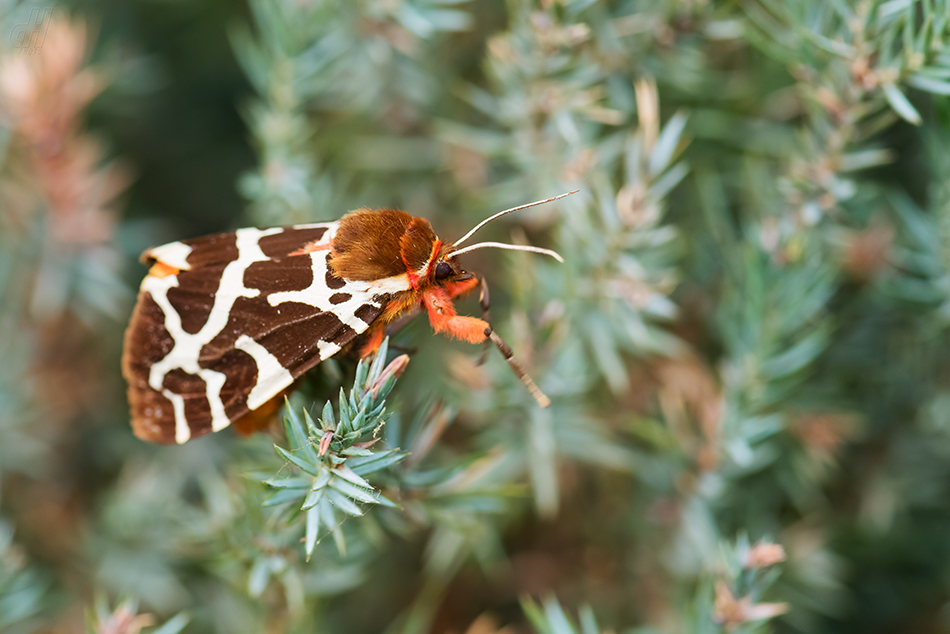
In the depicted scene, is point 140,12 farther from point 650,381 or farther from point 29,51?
point 650,381

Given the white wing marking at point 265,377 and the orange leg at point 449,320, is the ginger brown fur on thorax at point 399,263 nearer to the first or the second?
the orange leg at point 449,320

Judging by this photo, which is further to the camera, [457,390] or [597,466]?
[597,466]

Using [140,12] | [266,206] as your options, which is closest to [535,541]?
[266,206]

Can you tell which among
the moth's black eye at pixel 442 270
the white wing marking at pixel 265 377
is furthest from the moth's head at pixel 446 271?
the white wing marking at pixel 265 377

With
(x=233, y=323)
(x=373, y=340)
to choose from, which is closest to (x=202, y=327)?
(x=233, y=323)

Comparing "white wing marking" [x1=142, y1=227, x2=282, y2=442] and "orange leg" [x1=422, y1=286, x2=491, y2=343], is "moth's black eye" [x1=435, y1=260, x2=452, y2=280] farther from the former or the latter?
"white wing marking" [x1=142, y1=227, x2=282, y2=442]

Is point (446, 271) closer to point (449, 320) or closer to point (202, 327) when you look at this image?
point (449, 320)
